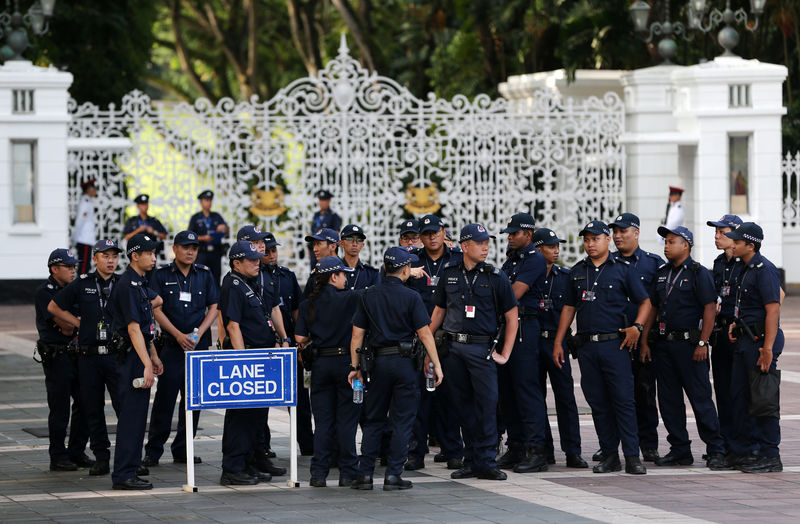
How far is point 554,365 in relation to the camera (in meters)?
11.5

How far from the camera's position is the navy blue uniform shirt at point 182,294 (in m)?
11.4

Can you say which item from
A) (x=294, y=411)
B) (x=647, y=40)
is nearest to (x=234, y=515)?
(x=294, y=411)

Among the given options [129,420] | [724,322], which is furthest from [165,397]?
[724,322]

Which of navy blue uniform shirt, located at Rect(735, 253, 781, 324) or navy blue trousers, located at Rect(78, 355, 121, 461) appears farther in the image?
navy blue uniform shirt, located at Rect(735, 253, 781, 324)

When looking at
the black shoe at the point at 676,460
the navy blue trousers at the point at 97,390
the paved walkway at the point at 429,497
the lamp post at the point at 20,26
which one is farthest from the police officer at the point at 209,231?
the black shoe at the point at 676,460

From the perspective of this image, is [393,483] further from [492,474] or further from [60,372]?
[60,372]

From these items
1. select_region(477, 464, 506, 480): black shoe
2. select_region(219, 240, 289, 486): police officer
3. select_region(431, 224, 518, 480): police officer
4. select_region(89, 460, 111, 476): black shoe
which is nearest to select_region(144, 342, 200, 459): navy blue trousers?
select_region(89, 460, 111, 476): black shoe

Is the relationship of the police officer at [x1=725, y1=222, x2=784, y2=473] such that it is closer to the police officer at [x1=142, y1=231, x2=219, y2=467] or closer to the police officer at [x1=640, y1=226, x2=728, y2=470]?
the police officer at [x1=640, y1=226, x2=728, y2=470]

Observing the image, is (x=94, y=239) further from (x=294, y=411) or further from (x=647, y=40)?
(x=294, y=411)

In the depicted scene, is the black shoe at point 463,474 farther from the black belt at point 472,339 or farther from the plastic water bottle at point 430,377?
the black belt at point 472,339

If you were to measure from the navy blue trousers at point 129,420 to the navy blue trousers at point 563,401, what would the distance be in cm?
303

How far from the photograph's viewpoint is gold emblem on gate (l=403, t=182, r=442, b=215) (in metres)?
23.9

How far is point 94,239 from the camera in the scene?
23.3 meters

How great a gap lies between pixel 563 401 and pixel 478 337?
1015 mm
